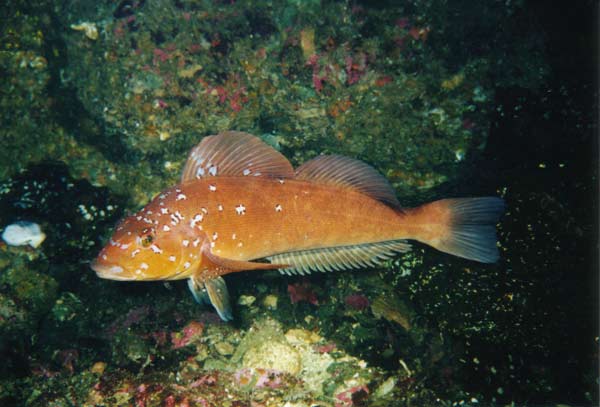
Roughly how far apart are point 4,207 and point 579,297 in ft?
23.0

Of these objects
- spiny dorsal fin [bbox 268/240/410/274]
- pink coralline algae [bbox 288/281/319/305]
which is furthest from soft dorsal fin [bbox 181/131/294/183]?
pink coralline algae [bbox 288/281/319/305]

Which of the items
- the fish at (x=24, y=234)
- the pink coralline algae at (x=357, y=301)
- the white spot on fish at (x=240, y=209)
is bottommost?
the fish at (x=24, y=234)

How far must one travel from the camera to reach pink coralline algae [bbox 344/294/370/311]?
176 inches

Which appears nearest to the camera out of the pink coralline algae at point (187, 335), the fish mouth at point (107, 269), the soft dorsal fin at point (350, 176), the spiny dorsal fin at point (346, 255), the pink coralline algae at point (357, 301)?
the fish mouth at point (107, 269)

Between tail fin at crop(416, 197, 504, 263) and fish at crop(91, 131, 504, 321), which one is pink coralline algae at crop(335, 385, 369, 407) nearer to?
fish at crop(91, 131, 504, 321)

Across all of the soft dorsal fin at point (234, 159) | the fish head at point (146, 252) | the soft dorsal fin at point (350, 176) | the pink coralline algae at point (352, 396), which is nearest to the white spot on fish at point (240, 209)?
the soft dorsal fin at point (234, 159)

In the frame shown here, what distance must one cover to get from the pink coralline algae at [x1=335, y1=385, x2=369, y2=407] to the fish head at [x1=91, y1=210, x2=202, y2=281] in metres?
2.06

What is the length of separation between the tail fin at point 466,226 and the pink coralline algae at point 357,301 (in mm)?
1266

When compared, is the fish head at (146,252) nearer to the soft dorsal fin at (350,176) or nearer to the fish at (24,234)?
the soft dorsal fin at (350,176)

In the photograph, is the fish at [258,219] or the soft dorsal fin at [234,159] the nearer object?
the fish at [258,219]

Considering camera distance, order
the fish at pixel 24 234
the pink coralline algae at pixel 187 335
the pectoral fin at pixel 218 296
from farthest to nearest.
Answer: the fish at pixel 24 234 → the pink coralline algae at pixel 187 335 → the pectoral fin at pixel 218 296

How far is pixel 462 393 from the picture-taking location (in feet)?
11.5

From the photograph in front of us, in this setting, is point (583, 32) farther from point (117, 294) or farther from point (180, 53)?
point (117, 294)

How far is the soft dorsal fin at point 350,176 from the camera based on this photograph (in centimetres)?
365
